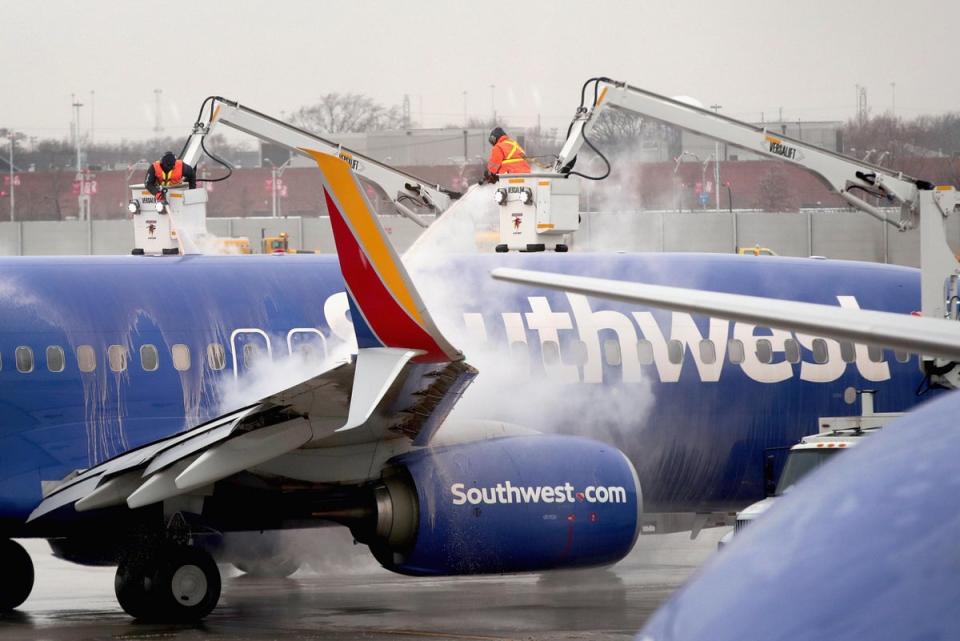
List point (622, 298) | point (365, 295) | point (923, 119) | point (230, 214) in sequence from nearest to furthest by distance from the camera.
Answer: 1. point (622, 298)
2. point (365, 295)
3. point (923, 119)
4. point (230, 214)

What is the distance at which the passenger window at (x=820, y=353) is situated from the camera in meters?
16.0

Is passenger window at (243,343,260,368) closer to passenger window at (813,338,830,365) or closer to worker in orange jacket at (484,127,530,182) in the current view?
worker in orange jacket at (484,127,530,182)

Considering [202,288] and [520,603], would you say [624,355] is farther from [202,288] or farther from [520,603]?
[202,288]

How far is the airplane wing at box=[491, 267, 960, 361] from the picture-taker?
3.19 metres

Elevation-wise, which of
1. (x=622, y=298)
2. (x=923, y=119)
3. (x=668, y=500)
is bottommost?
(x=668, y=500)

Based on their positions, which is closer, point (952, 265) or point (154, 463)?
point (154, 463)

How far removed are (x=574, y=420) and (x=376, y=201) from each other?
37.0m

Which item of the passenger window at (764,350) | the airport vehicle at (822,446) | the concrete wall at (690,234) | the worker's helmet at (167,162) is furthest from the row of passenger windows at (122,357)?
the concrete wall at (690,234)

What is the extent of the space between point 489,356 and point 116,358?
12.1 ft

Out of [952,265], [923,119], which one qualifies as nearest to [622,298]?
[952,265]

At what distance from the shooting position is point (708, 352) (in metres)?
15.7

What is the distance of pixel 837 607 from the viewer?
2.44m

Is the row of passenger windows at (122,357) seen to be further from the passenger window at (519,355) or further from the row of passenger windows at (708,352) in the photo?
the row of passenger windows at (708,352)

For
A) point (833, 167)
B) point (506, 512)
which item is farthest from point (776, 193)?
point (506, 512)
